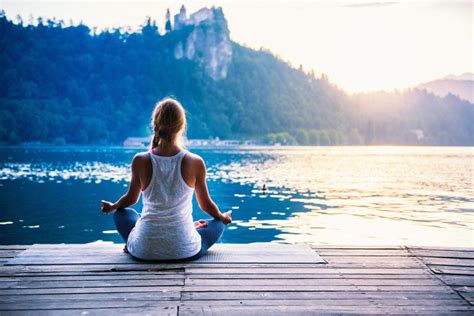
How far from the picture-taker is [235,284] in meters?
3.08

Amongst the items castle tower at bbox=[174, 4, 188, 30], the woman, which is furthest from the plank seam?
castle tower at bbox=[174, 4, 188, 30]

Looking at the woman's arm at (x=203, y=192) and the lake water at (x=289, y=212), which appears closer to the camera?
the woman's arm at (x=203, y=192)

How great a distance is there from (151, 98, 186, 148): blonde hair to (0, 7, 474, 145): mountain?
89.0 m

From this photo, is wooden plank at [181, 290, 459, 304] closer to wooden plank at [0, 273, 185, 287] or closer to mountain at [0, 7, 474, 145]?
wooden plank at [0, 273, 185, 287]

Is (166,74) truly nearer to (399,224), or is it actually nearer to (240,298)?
(399,224)

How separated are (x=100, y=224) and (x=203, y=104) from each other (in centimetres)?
9725

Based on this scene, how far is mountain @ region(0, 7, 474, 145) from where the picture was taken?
Answer: 95625mm

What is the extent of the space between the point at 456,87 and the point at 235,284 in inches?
5933

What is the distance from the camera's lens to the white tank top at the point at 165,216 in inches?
131

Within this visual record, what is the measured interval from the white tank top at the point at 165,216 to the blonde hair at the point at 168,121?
0.43ft

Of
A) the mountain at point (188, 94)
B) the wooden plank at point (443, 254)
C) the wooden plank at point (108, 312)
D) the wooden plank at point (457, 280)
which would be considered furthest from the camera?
the mountain at point (188, 94)

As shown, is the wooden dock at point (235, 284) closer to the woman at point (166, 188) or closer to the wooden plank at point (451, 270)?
the wooden plank at point (451, 270)

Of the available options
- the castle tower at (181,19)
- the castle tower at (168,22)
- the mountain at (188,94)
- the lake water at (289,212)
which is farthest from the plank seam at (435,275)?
the castle tower at (181,19)

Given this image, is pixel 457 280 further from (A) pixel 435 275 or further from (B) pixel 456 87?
(B) pixel 456 87
